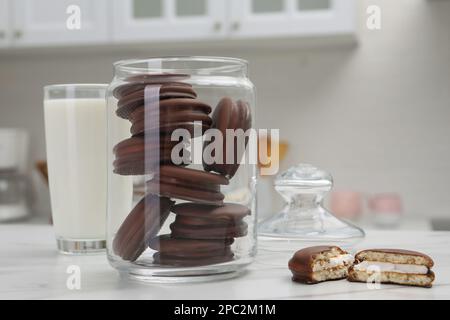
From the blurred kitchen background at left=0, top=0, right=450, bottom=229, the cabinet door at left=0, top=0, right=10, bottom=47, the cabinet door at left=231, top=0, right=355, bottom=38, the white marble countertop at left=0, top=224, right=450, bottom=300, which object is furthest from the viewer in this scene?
the cabinet door at left=0, top=0, right=10, bottom=47

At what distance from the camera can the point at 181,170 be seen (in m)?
0.61

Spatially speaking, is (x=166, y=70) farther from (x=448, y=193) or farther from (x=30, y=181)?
(x=30, y=181)

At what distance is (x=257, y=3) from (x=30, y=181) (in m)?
1.33

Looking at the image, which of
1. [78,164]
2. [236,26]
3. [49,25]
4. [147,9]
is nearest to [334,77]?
[236,26]

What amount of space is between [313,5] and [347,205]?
2.54ft

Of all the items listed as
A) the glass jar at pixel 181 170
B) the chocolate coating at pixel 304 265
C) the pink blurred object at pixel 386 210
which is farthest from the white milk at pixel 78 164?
the pink blurred object at pixel 386 210

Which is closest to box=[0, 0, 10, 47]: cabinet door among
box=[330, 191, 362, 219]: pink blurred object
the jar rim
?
box=[330, 191, 362, 219]: pink blurred object

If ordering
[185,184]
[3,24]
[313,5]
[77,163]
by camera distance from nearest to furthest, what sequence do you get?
[185,184] < [77,163] < [313,5] < [3,24]

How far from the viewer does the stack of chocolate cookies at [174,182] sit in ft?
2.01

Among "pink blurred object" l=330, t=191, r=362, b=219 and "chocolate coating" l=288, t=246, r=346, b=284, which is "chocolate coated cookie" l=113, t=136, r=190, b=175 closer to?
"chocolate coating" l=288, t=246, r=346, b=284

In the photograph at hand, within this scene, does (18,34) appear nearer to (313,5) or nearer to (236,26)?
(236,26)

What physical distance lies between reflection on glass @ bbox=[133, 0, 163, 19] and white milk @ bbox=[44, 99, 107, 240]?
1.58m

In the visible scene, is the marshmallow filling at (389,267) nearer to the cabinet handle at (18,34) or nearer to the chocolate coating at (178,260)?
the chocolate coating at (178,260)

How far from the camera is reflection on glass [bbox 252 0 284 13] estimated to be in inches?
89.7
